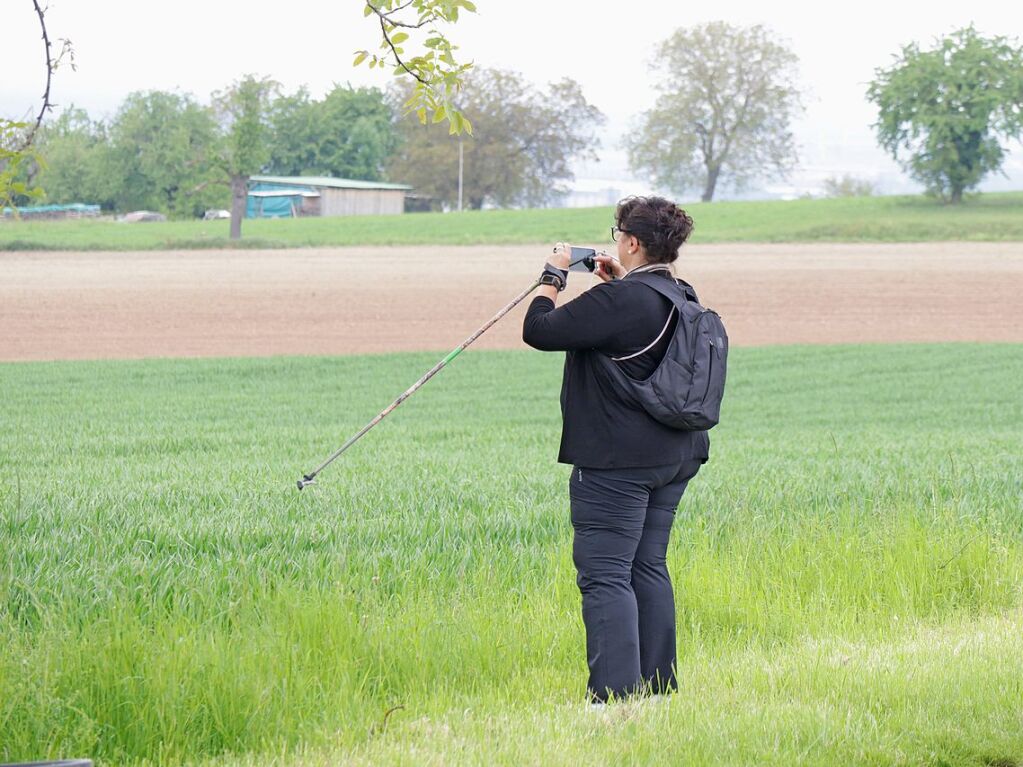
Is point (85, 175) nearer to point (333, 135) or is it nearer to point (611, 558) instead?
point (333, 135)

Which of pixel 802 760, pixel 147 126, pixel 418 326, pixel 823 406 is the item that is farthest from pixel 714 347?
pixel 147 126

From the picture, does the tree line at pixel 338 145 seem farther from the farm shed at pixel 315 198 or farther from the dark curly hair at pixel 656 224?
the dark curly hair at pixel 656 224

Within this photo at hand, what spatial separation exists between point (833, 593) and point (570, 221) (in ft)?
223

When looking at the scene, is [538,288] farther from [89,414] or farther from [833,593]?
[89,414]

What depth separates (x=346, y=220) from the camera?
76.9 meters

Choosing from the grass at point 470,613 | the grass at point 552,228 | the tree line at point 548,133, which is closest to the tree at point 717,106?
the tree line at point 548,133

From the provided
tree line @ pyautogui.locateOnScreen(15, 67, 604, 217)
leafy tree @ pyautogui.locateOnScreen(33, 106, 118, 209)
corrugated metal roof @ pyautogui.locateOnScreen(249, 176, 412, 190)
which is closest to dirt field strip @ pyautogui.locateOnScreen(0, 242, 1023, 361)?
tree line @ pyautogui.locateOnScreen(15, 67, 604, 217)

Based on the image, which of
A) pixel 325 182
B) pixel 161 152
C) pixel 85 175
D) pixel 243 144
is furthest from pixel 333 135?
pixel 243 144

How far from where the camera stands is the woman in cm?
462

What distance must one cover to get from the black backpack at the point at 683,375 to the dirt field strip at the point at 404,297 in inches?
953

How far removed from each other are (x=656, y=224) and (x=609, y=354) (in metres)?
0.50

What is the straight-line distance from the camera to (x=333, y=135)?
98.4 m

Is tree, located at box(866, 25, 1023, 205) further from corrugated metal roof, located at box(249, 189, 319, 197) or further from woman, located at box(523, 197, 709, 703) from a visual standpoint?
woman, located at box(523, 197, 709, 703)

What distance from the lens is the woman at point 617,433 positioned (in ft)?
15.2
